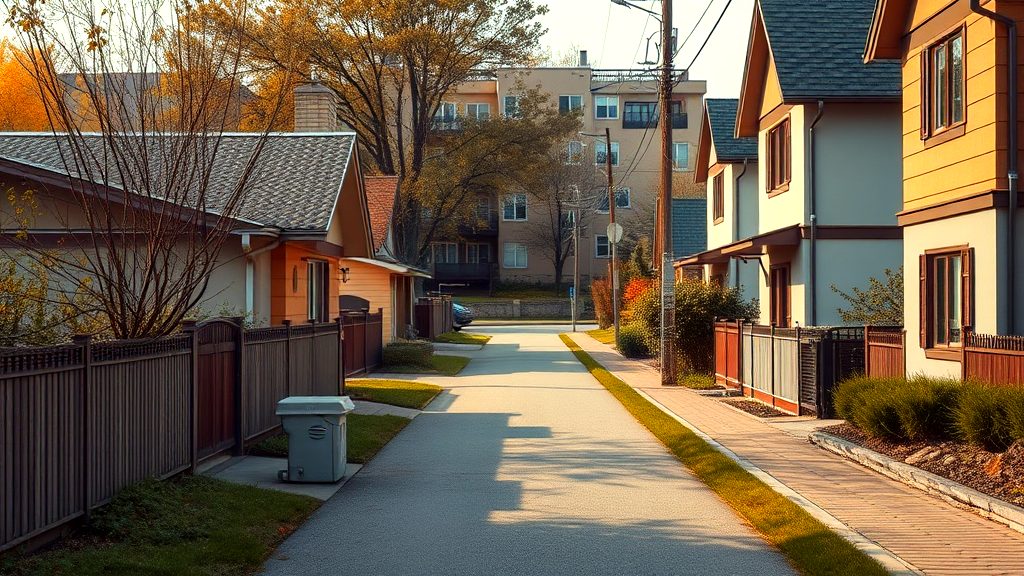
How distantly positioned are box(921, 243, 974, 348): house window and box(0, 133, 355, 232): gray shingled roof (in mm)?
10014

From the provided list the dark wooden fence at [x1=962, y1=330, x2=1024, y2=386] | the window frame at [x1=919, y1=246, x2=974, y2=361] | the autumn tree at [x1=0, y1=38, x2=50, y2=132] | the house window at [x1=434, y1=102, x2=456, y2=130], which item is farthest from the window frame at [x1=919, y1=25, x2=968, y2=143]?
the house window at [x1=434, y1=102, x2=456, y2=130]

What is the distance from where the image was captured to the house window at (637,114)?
7800cm

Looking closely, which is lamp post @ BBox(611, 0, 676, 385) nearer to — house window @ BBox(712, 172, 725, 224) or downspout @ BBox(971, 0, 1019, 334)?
house window @ BBox(712, 172, 725, 224)

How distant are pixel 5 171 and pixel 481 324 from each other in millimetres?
55637

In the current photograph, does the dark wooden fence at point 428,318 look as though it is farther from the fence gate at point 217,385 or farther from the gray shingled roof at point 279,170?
the fence gate at point 217,385

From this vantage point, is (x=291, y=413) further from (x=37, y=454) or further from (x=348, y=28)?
(x=348, y=28)

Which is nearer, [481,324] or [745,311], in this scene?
[745,311]

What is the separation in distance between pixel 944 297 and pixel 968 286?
1191 mm

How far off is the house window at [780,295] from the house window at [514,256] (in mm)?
53722

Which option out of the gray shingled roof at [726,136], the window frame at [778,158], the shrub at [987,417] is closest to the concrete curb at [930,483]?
the shrub at [987,417]

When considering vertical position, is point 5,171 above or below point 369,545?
above

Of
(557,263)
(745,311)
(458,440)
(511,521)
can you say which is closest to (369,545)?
(511,521)

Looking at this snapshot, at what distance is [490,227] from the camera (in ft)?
255

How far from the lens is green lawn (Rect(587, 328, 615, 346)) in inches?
1887
